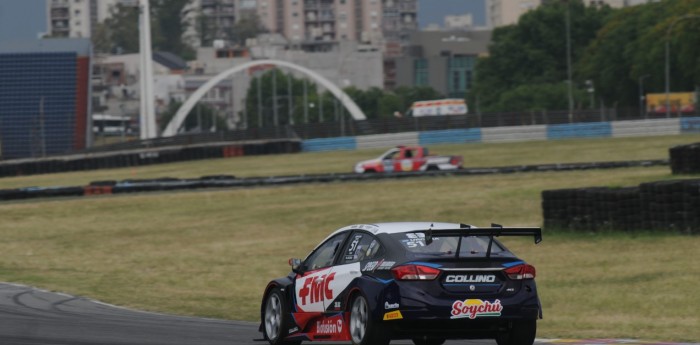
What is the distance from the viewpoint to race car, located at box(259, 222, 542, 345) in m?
11.5

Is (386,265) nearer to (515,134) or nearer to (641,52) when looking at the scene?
(515,134)

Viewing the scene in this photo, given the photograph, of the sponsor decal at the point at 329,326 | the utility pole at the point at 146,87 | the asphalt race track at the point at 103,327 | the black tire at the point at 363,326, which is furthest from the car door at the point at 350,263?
the utility pole at the point at 146,87

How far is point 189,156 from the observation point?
236 feet

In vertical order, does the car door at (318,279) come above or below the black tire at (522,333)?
above

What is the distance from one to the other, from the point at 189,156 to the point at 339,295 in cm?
6011

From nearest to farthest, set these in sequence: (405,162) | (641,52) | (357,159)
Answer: (405,162) < (357,159) < (641,52)

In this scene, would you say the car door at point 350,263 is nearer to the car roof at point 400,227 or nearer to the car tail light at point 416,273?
the car roof at point 400,227

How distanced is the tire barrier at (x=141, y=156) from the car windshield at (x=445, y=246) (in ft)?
183

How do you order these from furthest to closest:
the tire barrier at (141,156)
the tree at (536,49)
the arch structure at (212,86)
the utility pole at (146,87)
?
1. the tree at (536,49)
2. the arch structure at (212,86)
3. the utility pole at (146,87)
4. the tire barrier at (141,156)

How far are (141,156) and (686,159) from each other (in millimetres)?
41895

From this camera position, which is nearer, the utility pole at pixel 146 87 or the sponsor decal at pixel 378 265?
the sponsor decal at pixel 378 265

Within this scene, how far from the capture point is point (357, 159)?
67.8 m

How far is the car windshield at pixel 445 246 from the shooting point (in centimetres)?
1183

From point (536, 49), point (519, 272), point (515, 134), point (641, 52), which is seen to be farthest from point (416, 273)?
point (536, 49)
